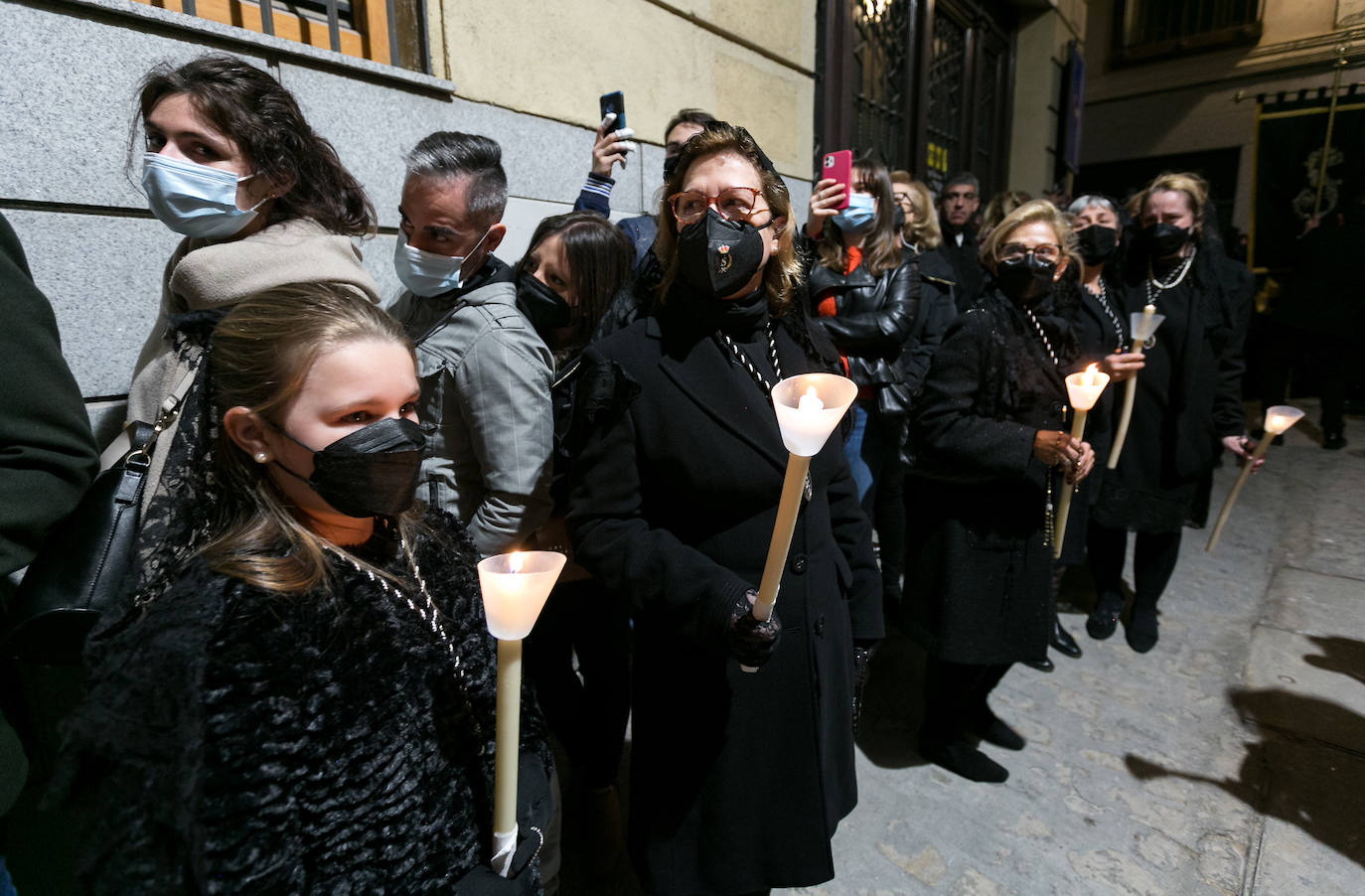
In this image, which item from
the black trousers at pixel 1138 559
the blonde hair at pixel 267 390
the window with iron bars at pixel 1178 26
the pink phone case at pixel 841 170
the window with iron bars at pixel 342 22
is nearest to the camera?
the blonde hair at pixel 267 390

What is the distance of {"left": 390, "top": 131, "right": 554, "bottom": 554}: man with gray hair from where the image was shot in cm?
195

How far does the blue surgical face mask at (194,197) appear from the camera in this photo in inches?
66.0

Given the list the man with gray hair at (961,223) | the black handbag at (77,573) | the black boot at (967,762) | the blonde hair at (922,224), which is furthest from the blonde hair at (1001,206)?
the black handbag at (77,573)

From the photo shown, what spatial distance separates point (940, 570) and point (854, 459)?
1.22 m

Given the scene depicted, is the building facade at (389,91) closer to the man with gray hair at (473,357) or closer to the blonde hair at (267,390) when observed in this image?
the man with gray hair at (473,357)

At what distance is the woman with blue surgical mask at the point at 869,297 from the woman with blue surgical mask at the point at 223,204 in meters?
2.29

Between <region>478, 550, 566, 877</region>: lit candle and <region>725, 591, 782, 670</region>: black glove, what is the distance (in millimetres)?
492

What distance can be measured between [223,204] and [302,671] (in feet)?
4.17

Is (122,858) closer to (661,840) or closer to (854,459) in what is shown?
(661,840)

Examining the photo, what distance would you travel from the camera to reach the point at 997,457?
2439 mm

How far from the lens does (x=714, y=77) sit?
4.83 meters

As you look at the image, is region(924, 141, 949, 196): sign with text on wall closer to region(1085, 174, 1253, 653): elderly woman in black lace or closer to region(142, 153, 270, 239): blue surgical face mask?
region(1085, 174, 1253, 653): elderly woman in black lace

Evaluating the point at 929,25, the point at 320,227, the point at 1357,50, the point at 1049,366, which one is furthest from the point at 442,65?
the point at 1357,50

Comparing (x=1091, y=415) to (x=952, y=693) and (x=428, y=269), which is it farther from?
(x=428, y=269)
